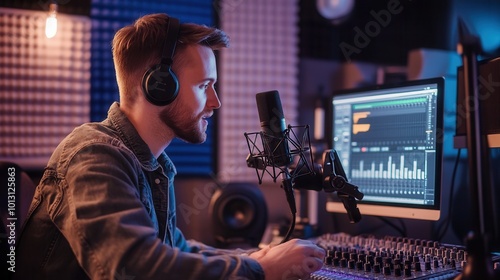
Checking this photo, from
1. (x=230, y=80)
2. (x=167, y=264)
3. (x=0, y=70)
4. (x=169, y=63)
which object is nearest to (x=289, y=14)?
(x=230, y=80)

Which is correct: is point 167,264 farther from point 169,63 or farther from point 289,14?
point 289,14

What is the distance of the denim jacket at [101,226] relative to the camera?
3.51 ft

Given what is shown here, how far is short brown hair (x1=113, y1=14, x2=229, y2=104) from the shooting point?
142 cm

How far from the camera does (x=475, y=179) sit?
1.02 m

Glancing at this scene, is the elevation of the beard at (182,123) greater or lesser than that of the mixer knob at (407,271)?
greater

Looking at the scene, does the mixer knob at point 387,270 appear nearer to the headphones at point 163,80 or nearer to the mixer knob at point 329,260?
the mixer knob at point 329,260

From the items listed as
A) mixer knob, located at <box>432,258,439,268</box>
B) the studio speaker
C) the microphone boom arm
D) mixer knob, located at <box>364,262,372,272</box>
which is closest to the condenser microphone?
the microphone boom arm

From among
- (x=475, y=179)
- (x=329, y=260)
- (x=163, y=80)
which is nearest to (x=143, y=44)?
(x=163, y=80)

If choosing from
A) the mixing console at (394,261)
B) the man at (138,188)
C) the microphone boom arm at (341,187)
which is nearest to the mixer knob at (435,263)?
the mixing console at (394,261)

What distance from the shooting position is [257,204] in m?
2.33

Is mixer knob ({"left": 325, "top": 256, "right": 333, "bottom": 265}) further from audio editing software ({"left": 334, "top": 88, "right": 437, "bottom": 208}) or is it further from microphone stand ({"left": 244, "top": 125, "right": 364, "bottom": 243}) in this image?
audio editing software ({"left": 334, "top": 88, "right": 437, "bottom": 208})

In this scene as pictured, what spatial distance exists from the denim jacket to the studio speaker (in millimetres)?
915

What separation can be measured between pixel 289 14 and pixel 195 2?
0.62 m

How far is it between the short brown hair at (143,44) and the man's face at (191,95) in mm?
31
